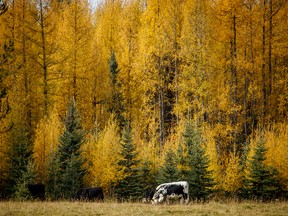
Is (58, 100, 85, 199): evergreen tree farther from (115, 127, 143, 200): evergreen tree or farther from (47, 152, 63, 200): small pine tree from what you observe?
(115, 127, 143, 200): evergreen tree

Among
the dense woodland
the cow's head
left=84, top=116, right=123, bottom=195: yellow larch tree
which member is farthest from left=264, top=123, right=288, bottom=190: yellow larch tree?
left=84, top=116, right=123, bottom=195: yellow larch tree

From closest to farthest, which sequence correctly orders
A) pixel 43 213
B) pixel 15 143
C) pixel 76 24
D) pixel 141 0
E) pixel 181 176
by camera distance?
pixel 43 213
pixel 181 176
pixel 15 143
pixel 76 24
pixel 141 0

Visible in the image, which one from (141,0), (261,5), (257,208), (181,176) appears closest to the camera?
(257,208)

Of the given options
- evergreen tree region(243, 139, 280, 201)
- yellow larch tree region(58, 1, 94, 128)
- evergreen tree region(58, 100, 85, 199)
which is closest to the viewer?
evergreen tree region(243, 139, 280, 201)

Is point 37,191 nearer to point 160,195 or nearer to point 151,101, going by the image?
point 160,195

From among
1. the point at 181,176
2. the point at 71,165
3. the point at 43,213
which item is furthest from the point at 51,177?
the point at 43,213

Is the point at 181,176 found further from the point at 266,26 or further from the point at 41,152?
the point at 266,26

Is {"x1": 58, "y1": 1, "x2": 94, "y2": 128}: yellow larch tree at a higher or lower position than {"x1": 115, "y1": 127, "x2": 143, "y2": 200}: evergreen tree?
higher

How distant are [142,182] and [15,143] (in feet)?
26.2

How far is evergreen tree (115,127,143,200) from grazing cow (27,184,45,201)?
401cm

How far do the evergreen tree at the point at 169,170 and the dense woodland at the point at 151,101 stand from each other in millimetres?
64

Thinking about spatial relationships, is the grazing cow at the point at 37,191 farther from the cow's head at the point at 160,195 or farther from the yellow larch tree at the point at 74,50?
the yellow larch tree at the point at 74,50

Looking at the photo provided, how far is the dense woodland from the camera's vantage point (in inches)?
710

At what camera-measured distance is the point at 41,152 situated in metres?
20.4
